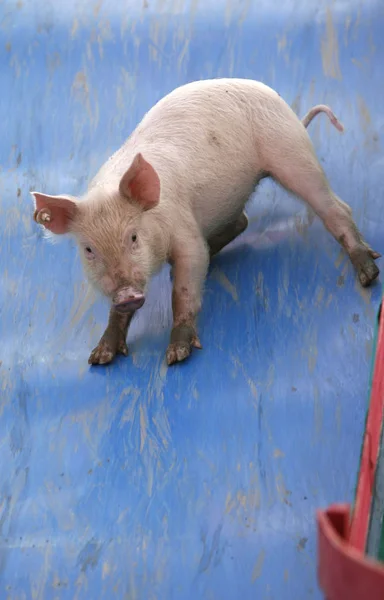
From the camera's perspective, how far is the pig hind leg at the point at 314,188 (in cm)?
378

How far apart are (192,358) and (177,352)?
0.22ft

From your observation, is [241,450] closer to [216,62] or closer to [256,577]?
[256,577]

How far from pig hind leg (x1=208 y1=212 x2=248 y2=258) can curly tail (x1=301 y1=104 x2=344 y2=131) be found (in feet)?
1.83

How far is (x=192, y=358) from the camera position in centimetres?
347

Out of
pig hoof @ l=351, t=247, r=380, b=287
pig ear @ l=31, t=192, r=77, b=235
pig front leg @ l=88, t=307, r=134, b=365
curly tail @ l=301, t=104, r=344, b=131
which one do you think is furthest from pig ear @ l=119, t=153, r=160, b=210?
curly tail @ l=301, t=104, r=344, b=131

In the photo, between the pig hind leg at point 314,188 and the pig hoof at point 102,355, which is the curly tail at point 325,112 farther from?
the pig hoof at point 102,355

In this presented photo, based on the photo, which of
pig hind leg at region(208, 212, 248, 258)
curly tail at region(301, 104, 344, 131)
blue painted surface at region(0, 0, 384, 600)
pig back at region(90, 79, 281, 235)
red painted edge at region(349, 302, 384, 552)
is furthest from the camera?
curly tail at region(301, 104, 344, 131)

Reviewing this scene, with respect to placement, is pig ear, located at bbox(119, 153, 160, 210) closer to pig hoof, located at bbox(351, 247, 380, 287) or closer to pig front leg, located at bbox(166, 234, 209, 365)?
pig front leg, located at bbox(166, 234, 209, 365)

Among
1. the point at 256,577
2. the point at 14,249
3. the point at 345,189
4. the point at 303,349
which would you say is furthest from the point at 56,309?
the point at 256,577

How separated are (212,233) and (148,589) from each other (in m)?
1.65

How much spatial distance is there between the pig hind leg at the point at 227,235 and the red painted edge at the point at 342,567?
2510 millimetres

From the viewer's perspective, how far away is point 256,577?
2.55m

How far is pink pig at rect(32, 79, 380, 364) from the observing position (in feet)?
10.8

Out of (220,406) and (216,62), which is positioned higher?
(216,62)
